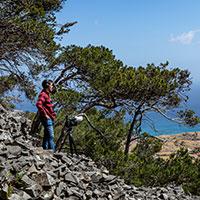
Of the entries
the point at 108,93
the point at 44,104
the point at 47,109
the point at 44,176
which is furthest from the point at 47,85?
the point at 108,93

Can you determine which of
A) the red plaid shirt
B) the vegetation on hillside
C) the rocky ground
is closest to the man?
the red plaid shirt

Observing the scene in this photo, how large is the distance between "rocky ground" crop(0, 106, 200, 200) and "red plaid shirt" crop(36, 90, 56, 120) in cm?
88

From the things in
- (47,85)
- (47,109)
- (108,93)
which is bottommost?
(47,109)

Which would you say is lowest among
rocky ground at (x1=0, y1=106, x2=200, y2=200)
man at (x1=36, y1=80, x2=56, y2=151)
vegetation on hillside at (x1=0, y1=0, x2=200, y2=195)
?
rocky ground at (x1=0, y1=106, x2=200, y2=200)

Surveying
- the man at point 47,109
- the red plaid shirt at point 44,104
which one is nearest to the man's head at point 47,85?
the man at point 47,109

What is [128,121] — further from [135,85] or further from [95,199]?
[95,199]

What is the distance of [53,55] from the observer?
18750 millimetres

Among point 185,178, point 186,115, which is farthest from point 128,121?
point 185,178

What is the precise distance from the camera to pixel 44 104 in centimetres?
1241

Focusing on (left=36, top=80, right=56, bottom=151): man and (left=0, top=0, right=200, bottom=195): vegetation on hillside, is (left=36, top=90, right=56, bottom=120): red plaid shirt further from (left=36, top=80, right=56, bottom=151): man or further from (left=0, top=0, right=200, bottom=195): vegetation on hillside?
(left=0, top=0, right=200, bottom=195): vegetation on hillside

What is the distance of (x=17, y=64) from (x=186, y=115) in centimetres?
997

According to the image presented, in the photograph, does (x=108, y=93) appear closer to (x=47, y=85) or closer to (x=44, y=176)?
(x=47, y=85)

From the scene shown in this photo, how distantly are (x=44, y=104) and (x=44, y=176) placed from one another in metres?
3.98

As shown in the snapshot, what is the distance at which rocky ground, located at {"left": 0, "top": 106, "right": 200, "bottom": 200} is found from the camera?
805 cm
